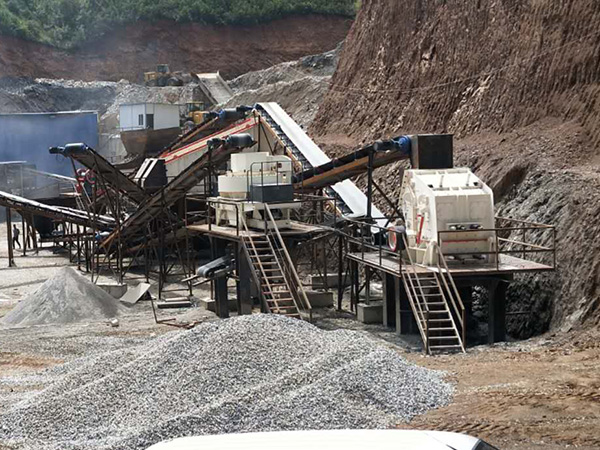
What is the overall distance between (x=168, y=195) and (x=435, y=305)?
11.6m

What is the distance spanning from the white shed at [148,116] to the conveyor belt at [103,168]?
64.1ft

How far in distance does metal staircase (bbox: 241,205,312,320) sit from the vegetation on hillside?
2349 inches

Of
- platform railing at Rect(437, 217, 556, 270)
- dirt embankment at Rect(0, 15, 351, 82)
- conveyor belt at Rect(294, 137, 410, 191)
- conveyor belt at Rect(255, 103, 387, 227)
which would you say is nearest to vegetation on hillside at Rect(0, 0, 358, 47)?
dirt embankment at Rect(0, 15, 351, 82)

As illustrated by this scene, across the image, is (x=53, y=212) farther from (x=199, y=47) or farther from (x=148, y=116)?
(x=199, y=47)

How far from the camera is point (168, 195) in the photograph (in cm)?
3020

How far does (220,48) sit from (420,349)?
6497 cm

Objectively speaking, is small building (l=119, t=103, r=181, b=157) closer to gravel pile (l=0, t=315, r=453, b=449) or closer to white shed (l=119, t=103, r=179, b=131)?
white shed (l=119, t=103, r=179, b=131)

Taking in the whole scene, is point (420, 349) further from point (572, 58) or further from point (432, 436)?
point (432, 436)

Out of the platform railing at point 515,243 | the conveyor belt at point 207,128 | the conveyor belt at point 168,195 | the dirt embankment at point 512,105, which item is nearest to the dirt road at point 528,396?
the dirt embankment at point 512,105

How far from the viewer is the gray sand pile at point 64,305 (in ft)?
82.9

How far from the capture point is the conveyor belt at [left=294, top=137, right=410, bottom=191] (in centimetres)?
2511

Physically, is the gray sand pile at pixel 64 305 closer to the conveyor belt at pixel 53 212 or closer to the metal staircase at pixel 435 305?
the metal staircase at pixel 435 305

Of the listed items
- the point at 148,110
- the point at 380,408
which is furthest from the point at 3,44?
the point at 380,408

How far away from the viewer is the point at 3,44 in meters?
75.6
